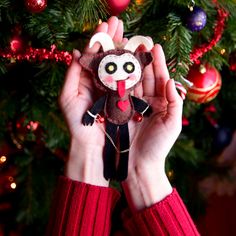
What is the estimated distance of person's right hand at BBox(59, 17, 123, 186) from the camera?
0.68m

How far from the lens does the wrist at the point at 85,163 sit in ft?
2.37

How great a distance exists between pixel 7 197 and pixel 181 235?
582 mm

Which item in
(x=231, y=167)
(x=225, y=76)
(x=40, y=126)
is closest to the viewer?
(x=40, y=126)

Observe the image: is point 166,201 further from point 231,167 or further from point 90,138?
point 231,167

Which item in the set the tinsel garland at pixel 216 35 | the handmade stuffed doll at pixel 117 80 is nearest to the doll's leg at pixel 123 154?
the handmade stuffed doll at pixel 117 80

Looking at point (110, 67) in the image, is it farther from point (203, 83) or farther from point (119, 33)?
point (203, 83)

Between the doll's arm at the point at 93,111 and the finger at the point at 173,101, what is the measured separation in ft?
0.36

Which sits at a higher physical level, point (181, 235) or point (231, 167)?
point (181, 235)

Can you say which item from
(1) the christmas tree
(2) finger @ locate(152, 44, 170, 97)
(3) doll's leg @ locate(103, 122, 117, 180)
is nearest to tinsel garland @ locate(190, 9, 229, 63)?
(1) the christmas tree

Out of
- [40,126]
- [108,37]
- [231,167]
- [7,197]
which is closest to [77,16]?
[108,37]

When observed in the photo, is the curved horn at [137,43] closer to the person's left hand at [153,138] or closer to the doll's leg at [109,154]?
the person's left hand at [153,138]

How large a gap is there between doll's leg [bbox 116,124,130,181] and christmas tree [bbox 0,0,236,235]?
13cm

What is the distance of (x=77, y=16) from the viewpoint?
697 millimetres

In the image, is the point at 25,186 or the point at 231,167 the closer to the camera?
the point at 25,186
